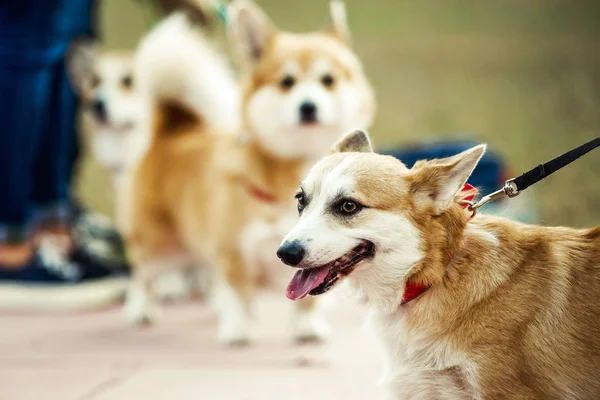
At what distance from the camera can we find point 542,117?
5336 millimetres

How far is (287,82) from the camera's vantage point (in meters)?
3.35

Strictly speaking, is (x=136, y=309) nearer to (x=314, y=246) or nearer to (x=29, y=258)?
(x=29, y=258)

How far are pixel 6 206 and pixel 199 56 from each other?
160 cm

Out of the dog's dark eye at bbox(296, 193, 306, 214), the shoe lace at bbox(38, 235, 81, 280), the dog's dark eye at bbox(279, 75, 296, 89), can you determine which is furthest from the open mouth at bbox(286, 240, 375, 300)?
the shoe lace at bbox(38, 235, 81, 280)

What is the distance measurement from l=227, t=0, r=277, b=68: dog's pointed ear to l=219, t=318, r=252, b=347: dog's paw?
1.31m

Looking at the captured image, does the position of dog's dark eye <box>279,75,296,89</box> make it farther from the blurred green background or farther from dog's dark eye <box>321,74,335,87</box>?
the blurred green background

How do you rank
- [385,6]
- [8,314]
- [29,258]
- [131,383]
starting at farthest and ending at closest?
[385,6]
[29,258]
[8,314]
[131,383]

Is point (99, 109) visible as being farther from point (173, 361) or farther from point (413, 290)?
point (413, 290)

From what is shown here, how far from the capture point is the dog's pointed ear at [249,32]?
133 inches

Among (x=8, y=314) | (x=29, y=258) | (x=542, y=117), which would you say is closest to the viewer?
(x=8, y=314)

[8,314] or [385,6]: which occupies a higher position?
[385,6]

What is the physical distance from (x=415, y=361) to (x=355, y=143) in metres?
0.69

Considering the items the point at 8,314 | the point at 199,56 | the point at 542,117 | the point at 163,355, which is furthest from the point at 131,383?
the point at 542,117

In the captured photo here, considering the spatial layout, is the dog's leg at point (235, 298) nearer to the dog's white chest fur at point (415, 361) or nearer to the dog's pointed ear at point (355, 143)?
the dog's pointed ear at point (355, 143)
